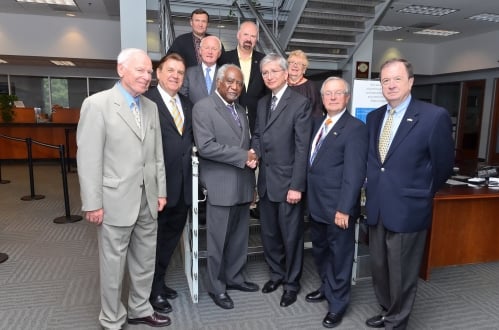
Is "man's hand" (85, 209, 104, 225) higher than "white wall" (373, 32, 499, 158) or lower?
lower

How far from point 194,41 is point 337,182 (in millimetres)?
1906

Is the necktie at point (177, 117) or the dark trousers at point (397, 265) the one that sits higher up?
the necktie at point (177, 117)

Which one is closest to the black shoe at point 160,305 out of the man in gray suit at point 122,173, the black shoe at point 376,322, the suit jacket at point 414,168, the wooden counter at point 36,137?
the man in gray suit at point 122,173

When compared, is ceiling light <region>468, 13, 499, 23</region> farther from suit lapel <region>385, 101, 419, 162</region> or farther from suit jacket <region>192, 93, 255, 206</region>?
suit jacket <region>192, 93, 255, 206</region>

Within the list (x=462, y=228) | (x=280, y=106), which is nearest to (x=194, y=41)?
(x=280, y=106)

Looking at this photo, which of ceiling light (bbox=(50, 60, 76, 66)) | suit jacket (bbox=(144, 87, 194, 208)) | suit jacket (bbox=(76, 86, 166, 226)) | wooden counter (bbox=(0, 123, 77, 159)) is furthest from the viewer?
ceiling light (bbox=(50, 60, 76, 66))

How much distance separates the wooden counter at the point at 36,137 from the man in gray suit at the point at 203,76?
6592 mm

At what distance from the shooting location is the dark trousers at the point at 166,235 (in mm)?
2682

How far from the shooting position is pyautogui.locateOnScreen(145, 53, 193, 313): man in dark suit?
2492mm

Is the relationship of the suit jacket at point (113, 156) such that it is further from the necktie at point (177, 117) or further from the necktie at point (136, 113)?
the necktie at point (177, 117)

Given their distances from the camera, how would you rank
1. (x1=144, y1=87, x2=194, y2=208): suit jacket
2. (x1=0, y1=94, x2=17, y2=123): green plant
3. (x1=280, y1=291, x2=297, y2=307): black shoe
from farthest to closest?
(x1=0, y1=94, x2=17, y2=123): green plant
(x1=280, y1=291, x2=297, y2=307): black shoe
(x1=144, y1=87, x2=194, y2=208): suit jacket

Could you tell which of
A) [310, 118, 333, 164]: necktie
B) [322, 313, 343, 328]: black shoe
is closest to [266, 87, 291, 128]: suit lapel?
[310, 118, 333, 164]: necktie

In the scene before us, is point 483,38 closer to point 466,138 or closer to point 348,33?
point 466,138

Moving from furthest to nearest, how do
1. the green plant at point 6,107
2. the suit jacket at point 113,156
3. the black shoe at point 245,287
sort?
the green plant at point 6,107 → the black shoe at point 245,287 → the suit jacket at point 113,156
